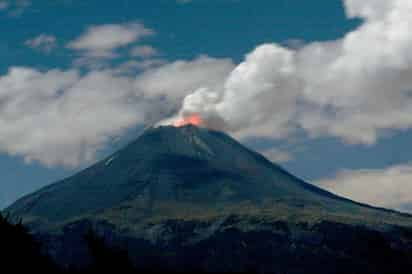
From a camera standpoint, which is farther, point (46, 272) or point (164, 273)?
point (164, 273)

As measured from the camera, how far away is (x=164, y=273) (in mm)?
85438

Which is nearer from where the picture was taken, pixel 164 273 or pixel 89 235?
pixel 89 235

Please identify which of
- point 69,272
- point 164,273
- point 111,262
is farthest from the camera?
point 164,273

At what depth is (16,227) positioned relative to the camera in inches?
2822

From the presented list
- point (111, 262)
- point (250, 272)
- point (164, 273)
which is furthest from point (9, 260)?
point (250, 272)

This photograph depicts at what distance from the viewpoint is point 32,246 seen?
7200 centimetres

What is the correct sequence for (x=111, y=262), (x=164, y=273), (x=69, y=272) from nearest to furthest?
1. (x=111, y=262)
2. (x=69, y=272)
3. (x=164, y=273)

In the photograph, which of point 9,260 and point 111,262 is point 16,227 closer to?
point 9,260

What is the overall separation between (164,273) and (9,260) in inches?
841

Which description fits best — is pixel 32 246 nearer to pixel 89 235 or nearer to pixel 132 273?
pixel 89 235

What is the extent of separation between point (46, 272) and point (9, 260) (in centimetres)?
364

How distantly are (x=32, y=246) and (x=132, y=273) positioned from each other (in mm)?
9808

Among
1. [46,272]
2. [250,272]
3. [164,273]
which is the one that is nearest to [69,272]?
[46,272]

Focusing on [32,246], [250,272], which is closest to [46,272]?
[32,246]
